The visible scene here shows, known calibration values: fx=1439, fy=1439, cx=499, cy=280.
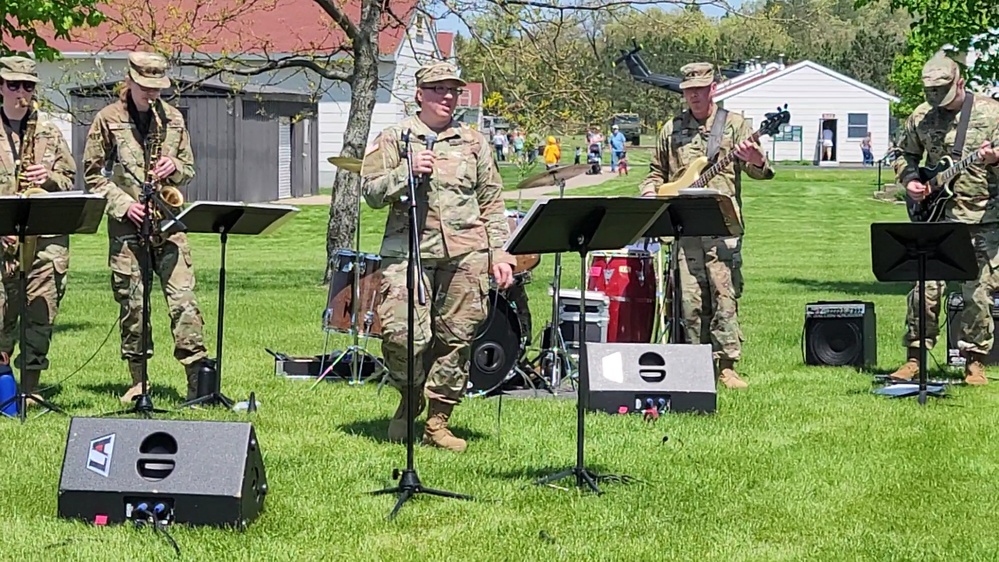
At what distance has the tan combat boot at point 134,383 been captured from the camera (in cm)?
1028

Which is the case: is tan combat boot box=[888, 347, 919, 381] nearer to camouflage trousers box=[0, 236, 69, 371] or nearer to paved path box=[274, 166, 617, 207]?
camouflage trousers box=[0, 236, 69, 371]

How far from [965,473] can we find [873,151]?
59.2 meters

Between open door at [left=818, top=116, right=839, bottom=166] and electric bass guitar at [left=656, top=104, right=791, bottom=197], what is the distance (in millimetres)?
55766

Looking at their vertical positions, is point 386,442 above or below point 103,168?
below

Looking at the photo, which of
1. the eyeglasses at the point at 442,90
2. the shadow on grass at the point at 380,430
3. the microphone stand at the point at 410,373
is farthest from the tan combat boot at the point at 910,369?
the microphone stand at the point at 410,373

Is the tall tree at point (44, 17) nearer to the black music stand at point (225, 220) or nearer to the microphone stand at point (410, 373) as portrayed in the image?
the black music stand at point (225, 220)

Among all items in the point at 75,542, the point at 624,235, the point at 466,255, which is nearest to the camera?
the point at 75,542

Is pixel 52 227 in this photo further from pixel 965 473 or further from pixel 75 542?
pixel 965 473

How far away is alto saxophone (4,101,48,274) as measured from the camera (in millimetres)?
9664

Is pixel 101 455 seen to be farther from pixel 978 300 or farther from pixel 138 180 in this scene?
pixel 978 300

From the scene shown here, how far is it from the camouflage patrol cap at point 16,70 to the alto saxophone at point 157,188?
820mm

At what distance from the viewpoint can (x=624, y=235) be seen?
7.52 metres

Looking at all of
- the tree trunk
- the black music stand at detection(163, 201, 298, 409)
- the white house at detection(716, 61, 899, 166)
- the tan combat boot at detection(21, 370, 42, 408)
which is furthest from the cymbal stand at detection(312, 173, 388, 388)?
the white house at detection(716, 61, 899, 166)

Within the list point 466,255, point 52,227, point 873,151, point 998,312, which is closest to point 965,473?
point 466,255
